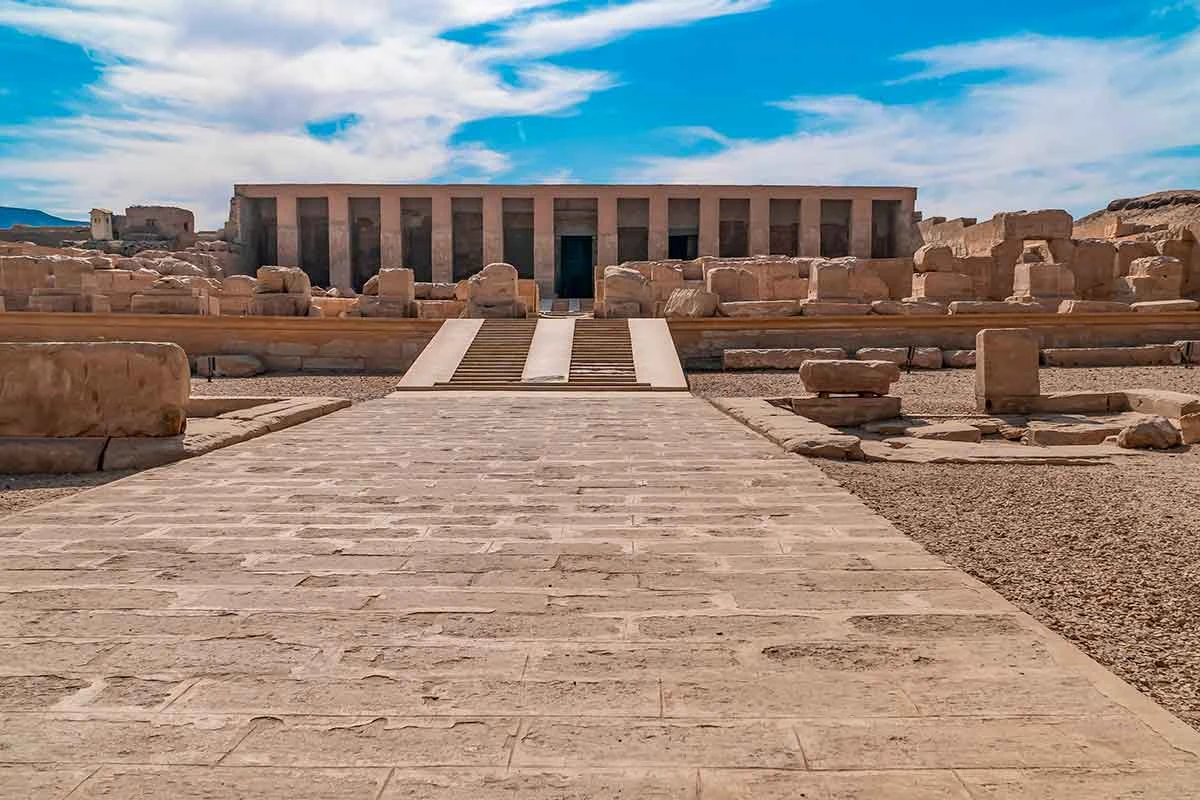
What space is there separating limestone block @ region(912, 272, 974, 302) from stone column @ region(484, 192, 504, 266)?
49.4 feet

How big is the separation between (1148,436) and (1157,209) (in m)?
26.7

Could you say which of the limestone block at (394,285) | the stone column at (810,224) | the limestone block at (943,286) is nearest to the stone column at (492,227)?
the stone column at (810,224)

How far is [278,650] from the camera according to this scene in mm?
2395

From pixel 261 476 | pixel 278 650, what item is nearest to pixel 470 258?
pixel 261 476

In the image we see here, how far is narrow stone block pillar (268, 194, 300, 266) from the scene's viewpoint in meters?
29.0

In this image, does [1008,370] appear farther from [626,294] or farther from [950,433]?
[626,294]

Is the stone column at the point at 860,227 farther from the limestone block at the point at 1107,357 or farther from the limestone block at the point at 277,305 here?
the limestone block at the point at 277,305

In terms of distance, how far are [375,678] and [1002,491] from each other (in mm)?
4570

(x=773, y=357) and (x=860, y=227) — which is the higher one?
(x=860, y=227)

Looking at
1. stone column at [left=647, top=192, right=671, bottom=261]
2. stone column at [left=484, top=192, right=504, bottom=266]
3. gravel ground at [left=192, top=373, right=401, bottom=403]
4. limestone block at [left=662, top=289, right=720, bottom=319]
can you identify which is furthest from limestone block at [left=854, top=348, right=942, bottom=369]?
stone column at [left=484, top=192, right=504, bottom=266]

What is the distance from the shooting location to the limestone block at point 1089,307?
1570 cm

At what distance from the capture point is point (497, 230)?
29.1m

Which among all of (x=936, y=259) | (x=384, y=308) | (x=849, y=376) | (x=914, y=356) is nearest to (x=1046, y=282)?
(x=936, y=259)

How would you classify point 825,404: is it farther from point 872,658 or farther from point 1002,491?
point 872,658
